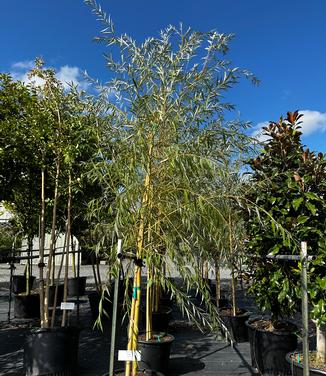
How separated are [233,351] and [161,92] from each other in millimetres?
3296

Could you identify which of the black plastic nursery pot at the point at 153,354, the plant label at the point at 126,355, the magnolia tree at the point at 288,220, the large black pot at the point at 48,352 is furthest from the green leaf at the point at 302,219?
the large black pot at the point at 48,352

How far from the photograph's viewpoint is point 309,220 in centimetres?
285

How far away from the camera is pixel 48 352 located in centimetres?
319

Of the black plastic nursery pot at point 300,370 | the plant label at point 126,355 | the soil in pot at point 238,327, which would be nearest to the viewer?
the plant label at point 126,355

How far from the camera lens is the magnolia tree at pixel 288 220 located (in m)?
2.68

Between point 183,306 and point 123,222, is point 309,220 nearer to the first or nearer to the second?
point 183,306

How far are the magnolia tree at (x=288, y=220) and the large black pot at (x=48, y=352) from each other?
1717 mm

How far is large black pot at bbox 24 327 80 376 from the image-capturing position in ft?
10.5

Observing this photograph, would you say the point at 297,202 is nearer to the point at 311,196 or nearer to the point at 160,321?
the point at 311,196

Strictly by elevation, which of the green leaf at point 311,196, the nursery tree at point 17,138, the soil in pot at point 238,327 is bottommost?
the soil in pot at point 238,327

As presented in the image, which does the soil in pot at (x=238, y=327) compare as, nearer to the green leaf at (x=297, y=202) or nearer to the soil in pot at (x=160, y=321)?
the soil in pot at (x=160, y=321)

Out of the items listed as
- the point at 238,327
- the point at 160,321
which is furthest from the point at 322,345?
the point at 160,321

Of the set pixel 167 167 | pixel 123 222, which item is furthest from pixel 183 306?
pixel 167 167

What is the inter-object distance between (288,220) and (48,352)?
225 centimetres
